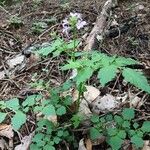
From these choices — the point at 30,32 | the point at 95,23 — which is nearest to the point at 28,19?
the point at 30,32

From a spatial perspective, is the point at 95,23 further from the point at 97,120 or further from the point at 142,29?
the point at 97,120

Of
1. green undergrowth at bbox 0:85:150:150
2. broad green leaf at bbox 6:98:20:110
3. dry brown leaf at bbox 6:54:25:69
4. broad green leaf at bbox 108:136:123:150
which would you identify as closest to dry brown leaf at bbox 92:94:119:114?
green undergrowth at bbox 0:85:150:150

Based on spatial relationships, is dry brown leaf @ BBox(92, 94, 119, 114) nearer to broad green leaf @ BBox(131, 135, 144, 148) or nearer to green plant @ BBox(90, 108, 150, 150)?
green plant @ BBox(90, 108, 150, 150)

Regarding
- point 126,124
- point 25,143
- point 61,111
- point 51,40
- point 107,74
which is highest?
point 107,74

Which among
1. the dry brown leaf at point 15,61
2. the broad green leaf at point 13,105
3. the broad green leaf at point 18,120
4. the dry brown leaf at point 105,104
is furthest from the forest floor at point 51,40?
the broad green leaf at point 18,120

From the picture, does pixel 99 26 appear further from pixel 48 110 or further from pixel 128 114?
pixel 48 110

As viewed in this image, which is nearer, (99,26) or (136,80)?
(136,80)

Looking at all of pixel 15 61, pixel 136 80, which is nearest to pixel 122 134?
pixel 136 80
